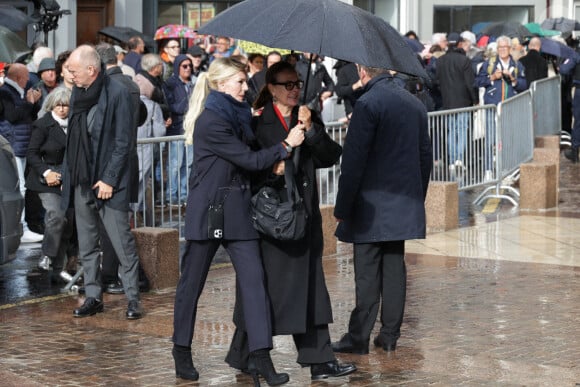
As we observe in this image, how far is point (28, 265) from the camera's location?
12.5 metres

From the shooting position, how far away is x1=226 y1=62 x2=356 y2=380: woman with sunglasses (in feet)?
25.4

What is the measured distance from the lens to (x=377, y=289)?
346 inches

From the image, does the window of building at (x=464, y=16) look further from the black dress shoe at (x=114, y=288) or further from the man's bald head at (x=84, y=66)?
the man's bald head at (x=84, y=66)

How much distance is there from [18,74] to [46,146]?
3.16m

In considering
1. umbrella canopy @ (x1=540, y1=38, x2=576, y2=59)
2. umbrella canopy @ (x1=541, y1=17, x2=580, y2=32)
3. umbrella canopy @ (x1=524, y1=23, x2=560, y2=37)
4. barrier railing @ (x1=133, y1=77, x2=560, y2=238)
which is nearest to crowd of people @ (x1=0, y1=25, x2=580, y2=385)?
barrier railing @ (x1=133, y1=77, x2=560, y2=238)

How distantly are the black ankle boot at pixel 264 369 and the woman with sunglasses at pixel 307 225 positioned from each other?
16 centimetres

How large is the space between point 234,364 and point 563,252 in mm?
5894

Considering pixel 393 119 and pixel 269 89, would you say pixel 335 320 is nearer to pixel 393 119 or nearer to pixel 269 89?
pixel 393 119

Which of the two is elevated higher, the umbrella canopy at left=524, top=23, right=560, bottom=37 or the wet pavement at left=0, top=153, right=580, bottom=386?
the umbrella canopy at left=524, top=23, right=560, bottom=37

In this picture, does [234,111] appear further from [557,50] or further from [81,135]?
[557,50]

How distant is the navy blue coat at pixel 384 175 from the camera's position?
8.55 metres

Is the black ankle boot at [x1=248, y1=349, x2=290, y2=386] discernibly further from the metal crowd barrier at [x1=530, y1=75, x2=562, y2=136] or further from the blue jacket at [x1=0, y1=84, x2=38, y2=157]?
the metal crowd barrier at [x1=530, y1=75, x2=562, y2=136]

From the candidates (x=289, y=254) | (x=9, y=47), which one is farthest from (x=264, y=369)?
(x=9, y=47)

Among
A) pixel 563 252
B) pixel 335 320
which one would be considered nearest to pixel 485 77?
pixel 563 252
